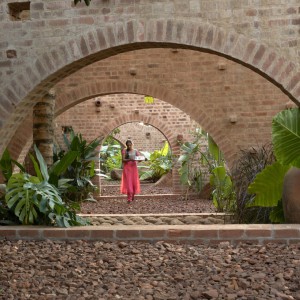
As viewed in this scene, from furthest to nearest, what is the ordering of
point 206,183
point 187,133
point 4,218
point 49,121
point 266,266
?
1. point 187,133
2. point 206,183
3. point 49,121
4. point 4,218
5. point 266,266

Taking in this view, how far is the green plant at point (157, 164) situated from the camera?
70.2 ft

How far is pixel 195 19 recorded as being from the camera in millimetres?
6637

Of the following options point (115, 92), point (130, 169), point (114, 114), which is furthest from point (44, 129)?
point (114, 114)

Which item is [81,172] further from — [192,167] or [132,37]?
[132,37]

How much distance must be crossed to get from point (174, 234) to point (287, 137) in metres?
1.47

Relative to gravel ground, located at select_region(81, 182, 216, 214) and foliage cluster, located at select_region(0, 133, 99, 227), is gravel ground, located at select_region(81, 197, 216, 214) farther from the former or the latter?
foliage cluster, located at select_region(0, 133, 99, 227)

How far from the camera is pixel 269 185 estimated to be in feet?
Answer: 19.1

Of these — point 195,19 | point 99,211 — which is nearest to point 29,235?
point 195,19

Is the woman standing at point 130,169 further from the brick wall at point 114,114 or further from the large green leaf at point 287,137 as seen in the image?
the large green leaf at point 287,137

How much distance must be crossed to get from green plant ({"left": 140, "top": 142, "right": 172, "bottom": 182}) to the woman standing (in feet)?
25.7

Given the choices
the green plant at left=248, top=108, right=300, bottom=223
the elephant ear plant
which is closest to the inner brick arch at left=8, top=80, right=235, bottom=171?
the green plant at left=248, top=108, right=300, bottom=223

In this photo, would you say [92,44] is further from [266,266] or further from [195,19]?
[266,266]

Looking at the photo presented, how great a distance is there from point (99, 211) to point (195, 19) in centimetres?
586

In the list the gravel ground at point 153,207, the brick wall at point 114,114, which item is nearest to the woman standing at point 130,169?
the gravel ground at point 153,207
